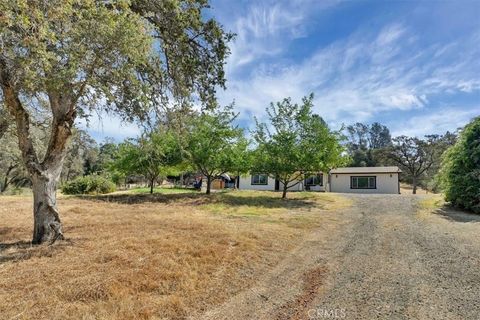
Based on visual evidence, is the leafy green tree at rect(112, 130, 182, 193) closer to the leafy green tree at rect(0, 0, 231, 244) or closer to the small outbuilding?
the leafy green tree at rect(0, 0, 231, 244)

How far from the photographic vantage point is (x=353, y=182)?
105 ft

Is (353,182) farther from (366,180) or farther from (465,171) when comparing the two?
(465,171)

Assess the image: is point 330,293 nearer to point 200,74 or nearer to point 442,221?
point 200,74

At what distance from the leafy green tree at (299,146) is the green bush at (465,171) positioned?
591 centimetres

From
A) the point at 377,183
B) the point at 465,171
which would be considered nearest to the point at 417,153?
the point at 377,183

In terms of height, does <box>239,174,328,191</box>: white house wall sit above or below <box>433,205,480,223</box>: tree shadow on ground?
above

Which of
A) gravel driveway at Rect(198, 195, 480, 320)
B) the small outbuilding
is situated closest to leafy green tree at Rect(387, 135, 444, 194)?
the small outbuilding

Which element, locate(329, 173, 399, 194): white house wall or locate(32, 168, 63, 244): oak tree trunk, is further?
locate(329, 173, 399, 194): white house wall

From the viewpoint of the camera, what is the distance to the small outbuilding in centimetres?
3044

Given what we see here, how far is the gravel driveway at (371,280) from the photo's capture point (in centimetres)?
404

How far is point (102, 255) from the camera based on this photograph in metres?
5.88

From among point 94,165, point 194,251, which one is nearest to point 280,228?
point 194,251

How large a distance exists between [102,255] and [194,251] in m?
1.71

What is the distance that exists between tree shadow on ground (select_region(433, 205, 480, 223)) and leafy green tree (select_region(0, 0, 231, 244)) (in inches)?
395
